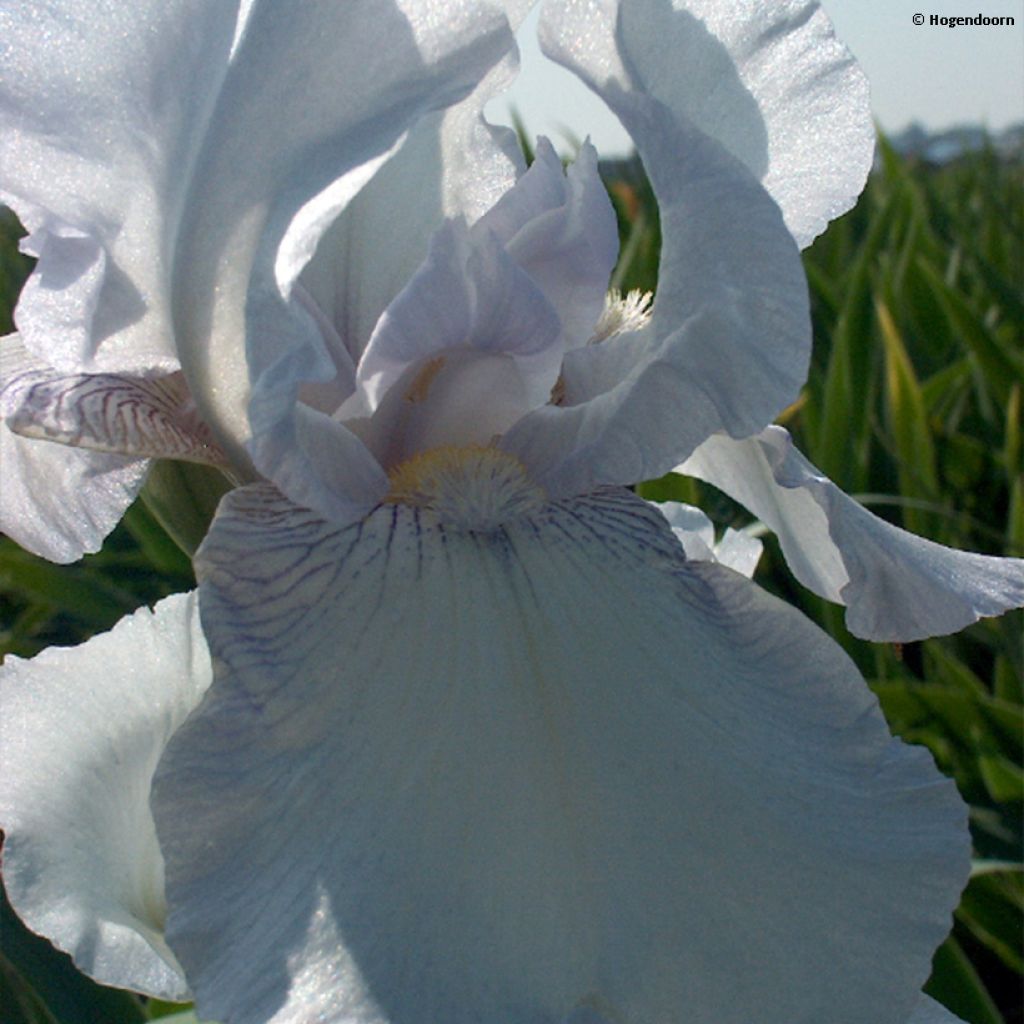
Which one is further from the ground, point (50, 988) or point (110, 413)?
point (110, 413)

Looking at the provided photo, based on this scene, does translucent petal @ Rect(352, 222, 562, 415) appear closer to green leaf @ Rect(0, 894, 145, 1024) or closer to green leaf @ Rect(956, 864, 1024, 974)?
green leaf @ Rect(0, 894, 145, 1024)

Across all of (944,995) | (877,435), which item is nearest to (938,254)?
(877,435)

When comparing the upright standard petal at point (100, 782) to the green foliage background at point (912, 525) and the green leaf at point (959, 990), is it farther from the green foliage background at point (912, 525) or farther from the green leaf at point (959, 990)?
the green leaf at point (959, 990)

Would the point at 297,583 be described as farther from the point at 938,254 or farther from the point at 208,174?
the point at 938,254

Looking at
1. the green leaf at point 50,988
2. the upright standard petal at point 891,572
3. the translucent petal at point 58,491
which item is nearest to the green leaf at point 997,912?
the upright standard petal at point 891,572

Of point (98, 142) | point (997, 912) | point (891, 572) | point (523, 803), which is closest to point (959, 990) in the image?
point (997, 912)

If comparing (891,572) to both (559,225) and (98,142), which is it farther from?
(98,142)

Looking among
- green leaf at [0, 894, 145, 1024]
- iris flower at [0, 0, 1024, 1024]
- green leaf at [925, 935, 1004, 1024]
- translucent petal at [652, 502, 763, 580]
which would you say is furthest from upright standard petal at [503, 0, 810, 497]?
green leaf at [925, 935, 1004, 1024]
